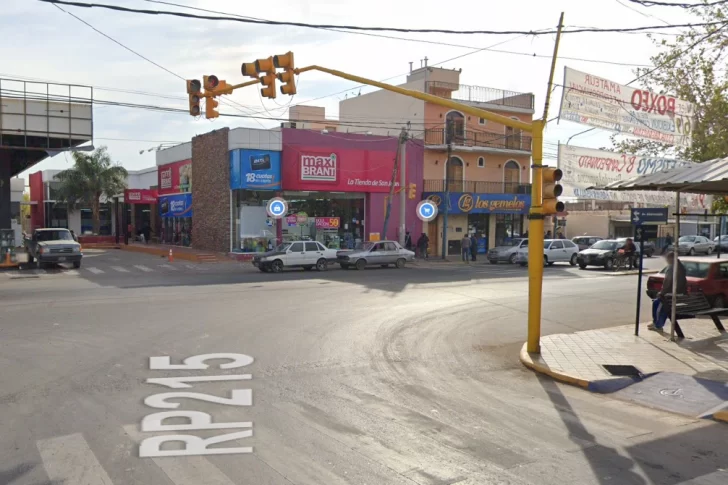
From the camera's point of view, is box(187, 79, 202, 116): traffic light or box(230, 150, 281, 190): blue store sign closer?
box(187, 79, 202, 116): traffic light

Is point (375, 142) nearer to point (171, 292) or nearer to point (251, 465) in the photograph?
point (171, 292)

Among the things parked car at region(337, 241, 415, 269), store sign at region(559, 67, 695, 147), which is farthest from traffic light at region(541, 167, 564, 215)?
parked car at region(337, 241, 415, 269)

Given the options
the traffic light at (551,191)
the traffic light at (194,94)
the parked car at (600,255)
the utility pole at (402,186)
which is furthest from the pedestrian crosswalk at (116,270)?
the traffic light at (551,191)

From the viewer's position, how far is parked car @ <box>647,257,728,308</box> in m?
15.6

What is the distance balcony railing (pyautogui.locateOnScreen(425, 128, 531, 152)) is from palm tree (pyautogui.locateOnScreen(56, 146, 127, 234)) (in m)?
25.2

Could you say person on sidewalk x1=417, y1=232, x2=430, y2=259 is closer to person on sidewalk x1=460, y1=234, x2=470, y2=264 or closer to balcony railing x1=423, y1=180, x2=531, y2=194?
person on sidewalk x1=460, y1=234, x2=470, y2=264

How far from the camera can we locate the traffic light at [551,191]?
10445 millimetres

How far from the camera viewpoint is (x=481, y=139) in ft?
137

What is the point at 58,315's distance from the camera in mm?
13945

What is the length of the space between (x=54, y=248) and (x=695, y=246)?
131 ft

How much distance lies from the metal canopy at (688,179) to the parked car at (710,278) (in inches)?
166

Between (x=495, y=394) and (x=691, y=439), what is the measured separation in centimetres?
247

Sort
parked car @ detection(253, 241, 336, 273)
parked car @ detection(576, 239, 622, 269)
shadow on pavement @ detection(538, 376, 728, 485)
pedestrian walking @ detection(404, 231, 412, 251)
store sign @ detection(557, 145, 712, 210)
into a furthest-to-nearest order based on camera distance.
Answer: pedestrian walking @ detection(404, 231, 412, 251), parked car @ detection(576, 239, 622, 269), parked car @ detection(253, 241, 336, 273), store sign @ detection(557, 145, 712, 210), shadow on pavement @ detection(538, 376, 728, 485)

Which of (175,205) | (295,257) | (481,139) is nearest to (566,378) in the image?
(295,257)
